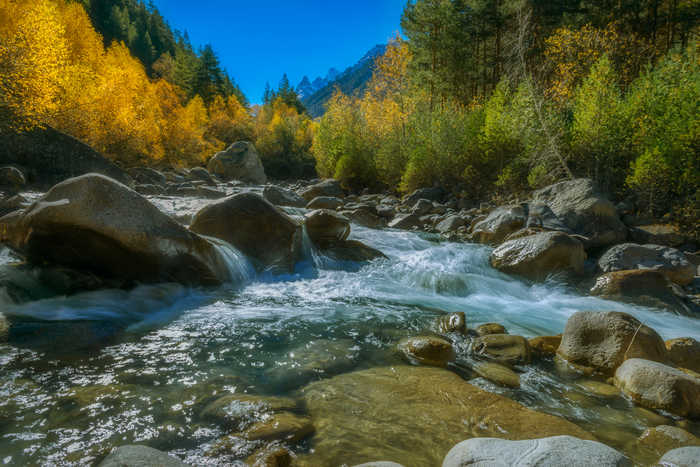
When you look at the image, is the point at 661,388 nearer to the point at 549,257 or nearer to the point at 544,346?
the point at 544,346

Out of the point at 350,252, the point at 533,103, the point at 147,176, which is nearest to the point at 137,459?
the point at 350,252

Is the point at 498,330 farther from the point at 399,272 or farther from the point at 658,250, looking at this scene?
the point at 658,250

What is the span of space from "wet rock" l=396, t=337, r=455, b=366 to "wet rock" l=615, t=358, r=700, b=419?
167 cm

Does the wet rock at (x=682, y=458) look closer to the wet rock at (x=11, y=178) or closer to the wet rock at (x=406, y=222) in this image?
the wet rock at (x=406, y=222)

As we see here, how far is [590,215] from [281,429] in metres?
9.40

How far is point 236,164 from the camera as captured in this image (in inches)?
1169

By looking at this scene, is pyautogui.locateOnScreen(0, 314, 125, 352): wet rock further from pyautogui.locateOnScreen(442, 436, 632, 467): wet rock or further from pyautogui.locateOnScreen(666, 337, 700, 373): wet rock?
pyautogui.locateOnScreen(666, 337, 700, 373): wet rock

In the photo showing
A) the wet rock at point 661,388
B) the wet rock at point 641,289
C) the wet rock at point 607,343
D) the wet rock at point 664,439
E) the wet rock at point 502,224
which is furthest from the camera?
the wet rock at point 502,224

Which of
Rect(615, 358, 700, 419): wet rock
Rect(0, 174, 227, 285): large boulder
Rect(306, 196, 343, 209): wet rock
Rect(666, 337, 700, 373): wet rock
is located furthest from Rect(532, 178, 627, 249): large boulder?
Rect(0, 174, 227, 285): large boulder

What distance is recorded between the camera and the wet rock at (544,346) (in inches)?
166

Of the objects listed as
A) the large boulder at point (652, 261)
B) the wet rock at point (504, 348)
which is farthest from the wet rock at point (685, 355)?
the large boulder at point (652, 261)

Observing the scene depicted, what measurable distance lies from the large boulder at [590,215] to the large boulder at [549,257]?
1.71 metres

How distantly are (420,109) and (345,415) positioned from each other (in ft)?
56.7

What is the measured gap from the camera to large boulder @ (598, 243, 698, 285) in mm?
6770
